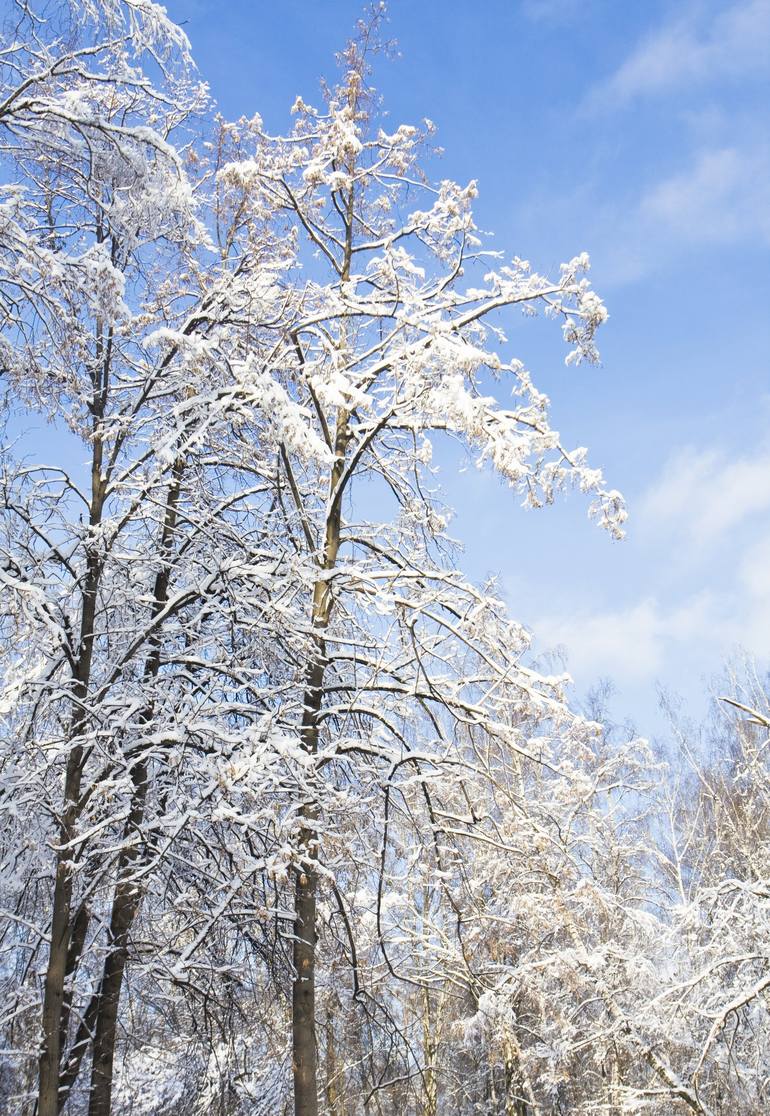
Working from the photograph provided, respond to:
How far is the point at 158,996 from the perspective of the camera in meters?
6.16

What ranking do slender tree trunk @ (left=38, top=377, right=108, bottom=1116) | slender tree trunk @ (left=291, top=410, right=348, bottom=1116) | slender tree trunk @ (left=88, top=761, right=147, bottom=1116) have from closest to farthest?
slender tree trunk @ (left=38, top=377, right=108, bottom=1116), slender tree trunk @ (left=291, top=410, right=348, bottom=1116), slender tree trunk @ (left=88, top=761, right=147, bottom=1116)

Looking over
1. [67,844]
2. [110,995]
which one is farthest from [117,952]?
[67,844]

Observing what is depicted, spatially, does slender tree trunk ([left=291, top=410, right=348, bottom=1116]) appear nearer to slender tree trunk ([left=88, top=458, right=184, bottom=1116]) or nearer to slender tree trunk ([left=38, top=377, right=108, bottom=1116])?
slender tree trunk ([left=88, top=458, right=184, bottom=1116])

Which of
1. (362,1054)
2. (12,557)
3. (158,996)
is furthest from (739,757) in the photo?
(12,557)

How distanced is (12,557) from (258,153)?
3.74 meters

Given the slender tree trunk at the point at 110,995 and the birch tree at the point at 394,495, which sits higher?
the birch tree at the point at 394,495

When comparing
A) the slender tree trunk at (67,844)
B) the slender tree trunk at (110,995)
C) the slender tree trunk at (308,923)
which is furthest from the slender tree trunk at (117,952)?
the slender tree trunk at (308,923)

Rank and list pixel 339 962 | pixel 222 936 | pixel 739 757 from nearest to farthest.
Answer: pixel 222 936
pixel 339 962
pixel 739 757

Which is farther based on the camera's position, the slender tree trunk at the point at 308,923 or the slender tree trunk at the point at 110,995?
the slender tree trunk at the point at 110,995

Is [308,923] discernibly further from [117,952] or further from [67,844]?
[67,844]

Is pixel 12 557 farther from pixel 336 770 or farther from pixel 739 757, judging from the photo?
pixel 739 757

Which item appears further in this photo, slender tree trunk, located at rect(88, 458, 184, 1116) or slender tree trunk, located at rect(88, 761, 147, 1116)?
slender tree trunk, located at rect(88, 761, 147, 1116)

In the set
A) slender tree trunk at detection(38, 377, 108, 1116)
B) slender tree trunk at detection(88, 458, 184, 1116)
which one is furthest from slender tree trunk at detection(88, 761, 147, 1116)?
slender tree trunk at detection(38, 377, 108, 1116)

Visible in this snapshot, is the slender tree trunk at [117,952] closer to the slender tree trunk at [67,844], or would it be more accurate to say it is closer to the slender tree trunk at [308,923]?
the slender tree trunk at [67,844]
